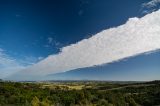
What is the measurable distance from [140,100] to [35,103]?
62299mm

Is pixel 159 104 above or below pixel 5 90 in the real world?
below

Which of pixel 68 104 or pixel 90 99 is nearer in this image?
pixel 68 104

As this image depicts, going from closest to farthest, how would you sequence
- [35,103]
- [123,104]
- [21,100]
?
1. [35,103]
2. [21,100]
3. [123,104]

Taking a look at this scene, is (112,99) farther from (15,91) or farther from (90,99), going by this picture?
(15,91)

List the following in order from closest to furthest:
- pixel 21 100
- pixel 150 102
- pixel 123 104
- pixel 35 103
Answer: pixel 35 103 < pixel 21 100 < pixel 123 104 < pixel 150 102

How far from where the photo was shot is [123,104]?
104 m

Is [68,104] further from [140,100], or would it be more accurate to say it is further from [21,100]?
[140,100]

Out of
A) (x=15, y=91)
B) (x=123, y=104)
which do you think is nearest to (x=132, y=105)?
(x=123, y=104)

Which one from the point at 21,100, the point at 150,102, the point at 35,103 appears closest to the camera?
the point at 35,103

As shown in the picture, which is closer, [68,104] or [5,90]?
[68,104]

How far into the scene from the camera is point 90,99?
110 metres

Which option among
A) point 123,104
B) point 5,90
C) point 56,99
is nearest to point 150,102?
point 123,104

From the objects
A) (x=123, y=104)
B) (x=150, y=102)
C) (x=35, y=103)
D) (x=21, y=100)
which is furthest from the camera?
(x=150, y=102)

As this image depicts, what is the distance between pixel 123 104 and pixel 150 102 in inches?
703
